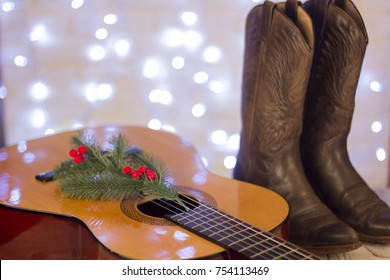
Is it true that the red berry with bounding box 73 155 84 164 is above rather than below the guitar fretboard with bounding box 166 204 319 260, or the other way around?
above

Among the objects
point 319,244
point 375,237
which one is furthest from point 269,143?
point 375,237

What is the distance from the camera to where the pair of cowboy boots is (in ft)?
4.82

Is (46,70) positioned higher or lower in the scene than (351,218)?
higher

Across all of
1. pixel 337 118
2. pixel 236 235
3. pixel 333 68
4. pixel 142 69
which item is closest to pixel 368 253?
pixel 337 118

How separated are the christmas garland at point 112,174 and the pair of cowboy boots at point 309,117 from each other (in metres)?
0.31

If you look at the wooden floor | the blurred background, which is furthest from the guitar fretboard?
the blurred background

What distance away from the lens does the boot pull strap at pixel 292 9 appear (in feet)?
4.83

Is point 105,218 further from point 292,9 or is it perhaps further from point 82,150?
point 292,9

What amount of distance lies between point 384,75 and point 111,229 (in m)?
1.30

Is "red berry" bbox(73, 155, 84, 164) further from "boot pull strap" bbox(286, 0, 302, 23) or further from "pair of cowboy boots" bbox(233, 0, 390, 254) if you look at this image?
"boot pull strap" bbox(286, 0, 302, 23)

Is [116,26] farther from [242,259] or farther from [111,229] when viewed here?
[242,259]

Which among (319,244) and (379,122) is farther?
(379,122)

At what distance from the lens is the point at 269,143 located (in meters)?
1.53

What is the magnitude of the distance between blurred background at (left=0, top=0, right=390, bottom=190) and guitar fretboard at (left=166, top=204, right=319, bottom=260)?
2.99 feet
